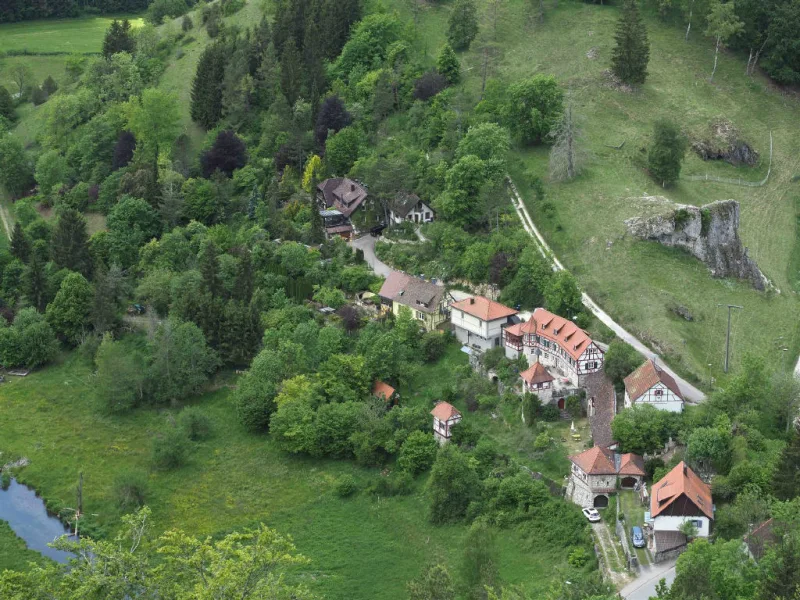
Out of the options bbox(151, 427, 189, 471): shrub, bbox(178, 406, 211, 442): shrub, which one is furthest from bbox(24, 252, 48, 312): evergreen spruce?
bbox(151, 427, 189, 471): shrub

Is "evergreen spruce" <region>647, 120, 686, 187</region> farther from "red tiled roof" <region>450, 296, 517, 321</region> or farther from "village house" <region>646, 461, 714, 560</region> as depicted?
"village house" <region>646, 461, 714, 560</region>

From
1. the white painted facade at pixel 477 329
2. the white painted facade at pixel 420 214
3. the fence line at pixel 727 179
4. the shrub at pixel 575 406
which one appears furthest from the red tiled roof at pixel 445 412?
the fence line at pixel 727 179

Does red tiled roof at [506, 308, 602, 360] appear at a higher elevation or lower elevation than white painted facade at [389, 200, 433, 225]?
higher

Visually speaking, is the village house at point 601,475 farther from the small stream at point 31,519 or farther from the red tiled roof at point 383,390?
the small stream at point 31,519

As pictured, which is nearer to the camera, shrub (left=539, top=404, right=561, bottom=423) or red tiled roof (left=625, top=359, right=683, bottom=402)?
red tiled roof (left=625, top=359, right=683, bottom=402)

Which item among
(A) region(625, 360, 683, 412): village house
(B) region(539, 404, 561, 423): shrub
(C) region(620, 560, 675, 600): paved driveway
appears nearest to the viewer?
(C) region(620, 560, 675, 600): paved driveway

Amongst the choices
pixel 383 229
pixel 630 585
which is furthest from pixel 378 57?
pixel 630 585

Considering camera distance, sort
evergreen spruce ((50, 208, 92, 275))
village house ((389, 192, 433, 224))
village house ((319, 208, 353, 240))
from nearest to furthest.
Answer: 1. village house ((389, 192, 433, 224))
2. village house ((319, 208, 353, 240))
3. evergreen spruce ((50, 208, 92, 275))

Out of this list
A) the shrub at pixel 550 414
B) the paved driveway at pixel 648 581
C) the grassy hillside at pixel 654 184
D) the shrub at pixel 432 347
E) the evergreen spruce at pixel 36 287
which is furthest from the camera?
the evergreen spruce at pixel 36 287
